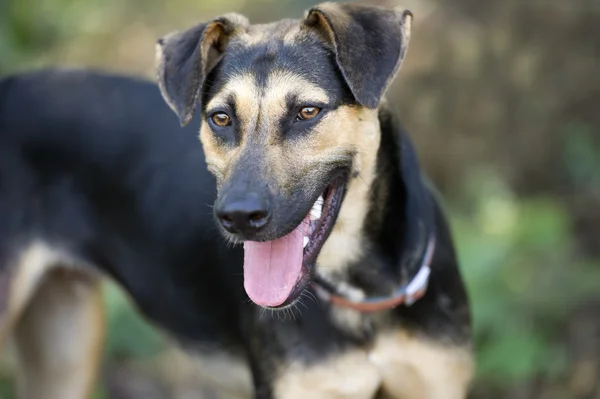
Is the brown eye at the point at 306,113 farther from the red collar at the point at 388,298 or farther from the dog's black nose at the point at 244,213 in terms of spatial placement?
the red collar at the point at 388,298

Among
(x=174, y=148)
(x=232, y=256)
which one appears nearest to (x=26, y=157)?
(x=174, y=148)

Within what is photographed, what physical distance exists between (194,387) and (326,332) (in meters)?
2.66

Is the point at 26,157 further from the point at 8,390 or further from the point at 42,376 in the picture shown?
the point at 8,390

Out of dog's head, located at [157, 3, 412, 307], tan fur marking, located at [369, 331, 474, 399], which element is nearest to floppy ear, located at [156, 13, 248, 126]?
dog's head, located at [157, 3, 412, 307]

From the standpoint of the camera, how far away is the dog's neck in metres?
4.04

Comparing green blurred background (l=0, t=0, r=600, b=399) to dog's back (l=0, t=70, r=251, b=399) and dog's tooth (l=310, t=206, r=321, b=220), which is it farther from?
dog's tooth (l=310, t=206, r=321, b=220)

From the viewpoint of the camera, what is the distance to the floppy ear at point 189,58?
394 centimetres

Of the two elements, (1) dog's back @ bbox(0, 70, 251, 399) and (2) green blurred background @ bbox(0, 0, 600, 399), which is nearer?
(1) dog's back @ bbox(0, 70, 251, 399)

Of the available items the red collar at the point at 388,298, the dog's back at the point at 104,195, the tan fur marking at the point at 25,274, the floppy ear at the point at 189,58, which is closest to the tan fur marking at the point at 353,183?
the red collar at the point at 388,298

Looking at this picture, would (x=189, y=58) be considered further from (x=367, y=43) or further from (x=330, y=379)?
(x=330, y=379)

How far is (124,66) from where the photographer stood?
29.2 ft

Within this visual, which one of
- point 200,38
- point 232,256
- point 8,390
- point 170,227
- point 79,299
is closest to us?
point 200,38

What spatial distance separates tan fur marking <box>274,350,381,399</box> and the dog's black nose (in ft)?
2.53

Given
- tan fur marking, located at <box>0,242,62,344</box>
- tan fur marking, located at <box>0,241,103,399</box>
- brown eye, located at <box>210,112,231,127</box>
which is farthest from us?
tan fur marking, located at <box>0,241,103,399</box>
